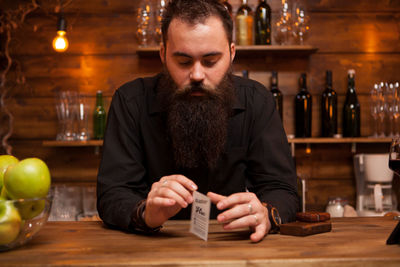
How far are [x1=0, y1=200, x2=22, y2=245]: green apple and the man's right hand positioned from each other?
30 cm

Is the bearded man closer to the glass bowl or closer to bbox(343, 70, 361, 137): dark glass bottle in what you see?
the glass bowl

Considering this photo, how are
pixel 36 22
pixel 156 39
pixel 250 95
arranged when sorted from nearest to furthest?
pixel 250 95 → pixel 156 39 → pixel 36 22

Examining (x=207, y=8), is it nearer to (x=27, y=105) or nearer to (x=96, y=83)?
(x=96, y=83)

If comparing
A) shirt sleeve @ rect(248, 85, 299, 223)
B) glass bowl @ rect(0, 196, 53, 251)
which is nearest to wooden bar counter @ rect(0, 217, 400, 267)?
glass bowl @ rect(0, 196, 53, 251)

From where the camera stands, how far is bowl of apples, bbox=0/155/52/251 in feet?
2.80

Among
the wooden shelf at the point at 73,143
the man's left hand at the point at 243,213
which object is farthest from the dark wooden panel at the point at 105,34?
→ the man's left hand at the point at 243,213

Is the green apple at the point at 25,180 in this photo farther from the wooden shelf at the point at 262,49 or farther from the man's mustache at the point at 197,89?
the wooden shelf at the point at 262,49

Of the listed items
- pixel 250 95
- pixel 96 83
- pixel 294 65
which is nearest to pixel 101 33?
pixel 96 83

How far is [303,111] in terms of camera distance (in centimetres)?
268

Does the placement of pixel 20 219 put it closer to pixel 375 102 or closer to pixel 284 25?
pixel 284 25

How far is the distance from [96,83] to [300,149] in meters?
1.32

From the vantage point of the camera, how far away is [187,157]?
151 centimetres

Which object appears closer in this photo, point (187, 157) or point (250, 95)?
point (187, 157)

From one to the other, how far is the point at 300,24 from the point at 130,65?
104 cm
